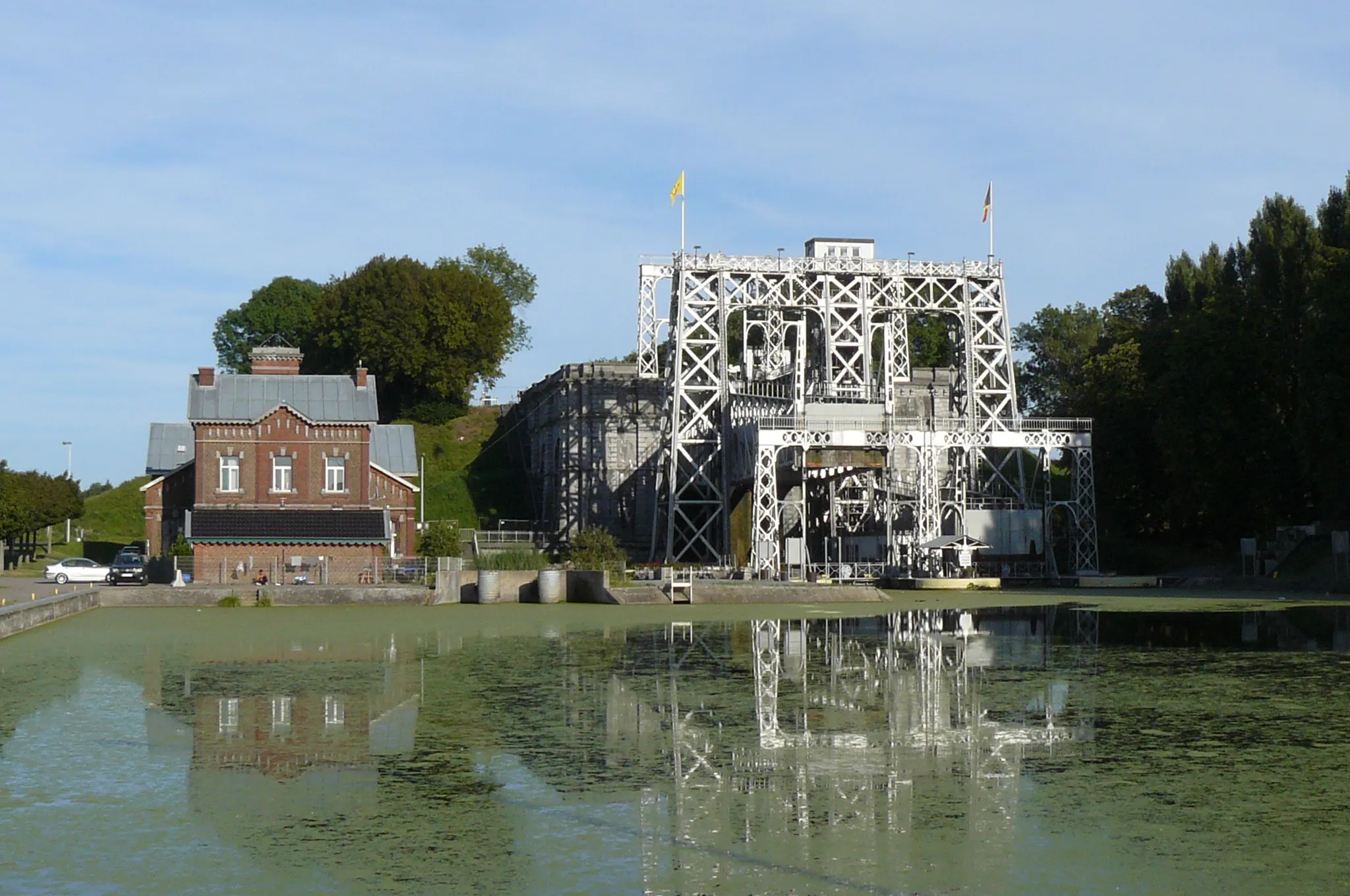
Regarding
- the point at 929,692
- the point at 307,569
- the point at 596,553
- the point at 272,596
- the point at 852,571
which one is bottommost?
the point at 929,692

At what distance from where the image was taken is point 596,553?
2702 inches

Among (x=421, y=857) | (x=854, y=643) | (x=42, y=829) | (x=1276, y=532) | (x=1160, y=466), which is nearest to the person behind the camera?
(x=421, y=857)

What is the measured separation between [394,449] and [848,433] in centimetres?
2539

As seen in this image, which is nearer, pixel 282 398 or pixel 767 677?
pixel 767 677

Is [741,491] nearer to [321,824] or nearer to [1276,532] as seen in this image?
[1276,532]

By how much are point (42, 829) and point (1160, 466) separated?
224ft

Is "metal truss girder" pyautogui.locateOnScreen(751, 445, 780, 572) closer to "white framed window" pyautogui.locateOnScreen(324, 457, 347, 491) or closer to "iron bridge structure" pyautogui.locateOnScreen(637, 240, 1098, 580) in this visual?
"iron bridge structure" pyautogui.locateOnScreen(637, 240, 1098, 580)

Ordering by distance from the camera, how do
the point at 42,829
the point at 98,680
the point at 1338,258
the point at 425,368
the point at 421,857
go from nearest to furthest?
the point at 421,857 < the point at 42,829 < the point at 98,680 < the point at 1338,258 < the point at 425,368

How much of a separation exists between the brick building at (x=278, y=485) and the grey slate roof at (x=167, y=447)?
17.2 ft

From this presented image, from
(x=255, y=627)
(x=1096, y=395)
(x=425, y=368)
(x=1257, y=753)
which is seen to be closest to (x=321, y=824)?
(x=1257, y=753)

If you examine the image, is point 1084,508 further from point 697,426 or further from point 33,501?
point 33,501

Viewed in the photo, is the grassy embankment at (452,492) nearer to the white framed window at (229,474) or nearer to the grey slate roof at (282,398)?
the grey slate roof at (282,398)

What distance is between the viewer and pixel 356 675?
2923 centimetres

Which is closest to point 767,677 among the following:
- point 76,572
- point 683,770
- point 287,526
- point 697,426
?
point 683,770
